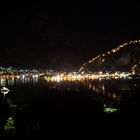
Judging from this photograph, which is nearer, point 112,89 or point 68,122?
point 68,122

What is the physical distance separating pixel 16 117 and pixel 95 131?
15.8ft

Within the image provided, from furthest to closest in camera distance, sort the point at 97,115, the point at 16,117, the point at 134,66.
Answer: the point at 134,66, the point at 16,117, the point at 97,115

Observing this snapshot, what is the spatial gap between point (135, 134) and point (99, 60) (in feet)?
178

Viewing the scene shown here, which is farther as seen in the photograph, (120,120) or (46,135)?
(120,120)

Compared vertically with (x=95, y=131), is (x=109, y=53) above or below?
above

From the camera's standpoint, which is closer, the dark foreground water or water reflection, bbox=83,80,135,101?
the dark foreground water

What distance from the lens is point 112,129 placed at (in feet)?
33.3

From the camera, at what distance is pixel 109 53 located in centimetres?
6006

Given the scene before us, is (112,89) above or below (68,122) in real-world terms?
above

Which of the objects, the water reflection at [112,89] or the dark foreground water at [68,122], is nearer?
the dark foreground water at [68,122]

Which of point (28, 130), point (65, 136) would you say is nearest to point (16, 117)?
point (28, 130)

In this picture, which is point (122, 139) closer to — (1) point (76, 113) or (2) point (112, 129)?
(2) point (112, 129)

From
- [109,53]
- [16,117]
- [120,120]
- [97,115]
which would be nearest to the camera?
[120,120]

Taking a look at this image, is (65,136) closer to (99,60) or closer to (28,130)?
(28,130)
